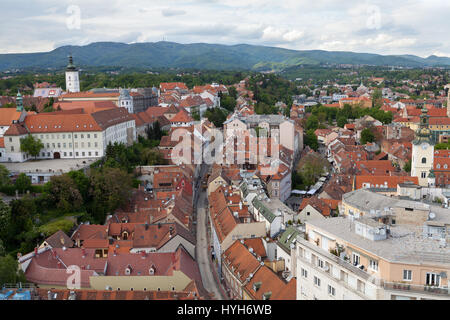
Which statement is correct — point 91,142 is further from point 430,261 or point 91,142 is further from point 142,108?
point 430,261

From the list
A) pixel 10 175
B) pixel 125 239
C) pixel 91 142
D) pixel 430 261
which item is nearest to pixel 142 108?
pixel 91 142

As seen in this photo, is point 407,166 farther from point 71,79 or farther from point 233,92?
point 71,79

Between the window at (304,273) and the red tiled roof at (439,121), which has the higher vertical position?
the red tiled roof at (439,121)

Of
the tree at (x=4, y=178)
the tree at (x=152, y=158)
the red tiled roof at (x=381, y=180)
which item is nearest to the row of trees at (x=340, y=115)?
the tree at (x=152, y=158)

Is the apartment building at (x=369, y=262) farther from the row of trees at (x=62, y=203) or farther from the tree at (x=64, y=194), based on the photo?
the tree at (x=64, y=194)

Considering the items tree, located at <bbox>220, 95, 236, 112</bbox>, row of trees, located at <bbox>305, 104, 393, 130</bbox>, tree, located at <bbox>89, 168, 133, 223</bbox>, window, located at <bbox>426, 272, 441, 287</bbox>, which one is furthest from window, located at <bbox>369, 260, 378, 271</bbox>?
tree, located at <bbox>220, 95, 236, 112</bbox>

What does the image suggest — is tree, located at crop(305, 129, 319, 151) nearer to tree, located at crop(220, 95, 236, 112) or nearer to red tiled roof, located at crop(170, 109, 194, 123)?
red tiled roof, located at crop(170, 109, 194, 123)
